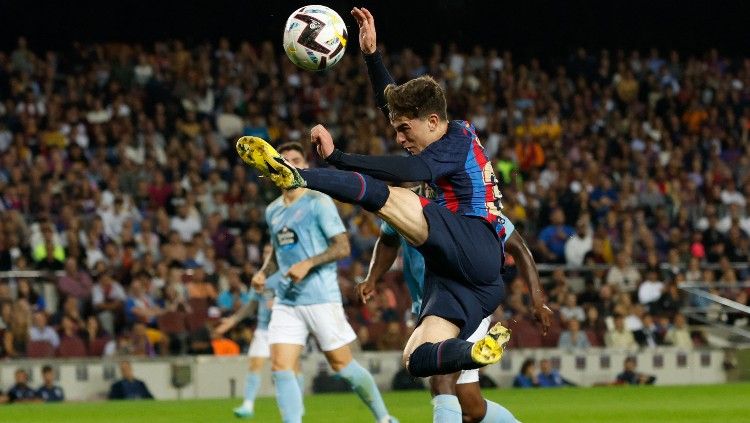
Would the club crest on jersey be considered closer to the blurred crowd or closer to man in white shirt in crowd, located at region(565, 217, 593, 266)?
the blurred crowd

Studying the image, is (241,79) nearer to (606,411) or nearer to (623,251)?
(623,251)

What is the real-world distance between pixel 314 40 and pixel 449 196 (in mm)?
1462

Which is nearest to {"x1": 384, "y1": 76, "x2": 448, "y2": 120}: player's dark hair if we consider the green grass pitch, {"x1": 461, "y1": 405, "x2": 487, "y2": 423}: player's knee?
{"x1": 461, "y1": 405, "x2": 487, "y2": 423}: player's knee

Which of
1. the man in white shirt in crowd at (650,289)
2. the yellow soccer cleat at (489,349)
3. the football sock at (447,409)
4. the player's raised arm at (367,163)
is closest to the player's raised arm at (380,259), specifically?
the football sock at (447,409)

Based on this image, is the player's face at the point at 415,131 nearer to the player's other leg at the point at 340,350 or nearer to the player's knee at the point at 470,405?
the player's knee at the point at 470,405

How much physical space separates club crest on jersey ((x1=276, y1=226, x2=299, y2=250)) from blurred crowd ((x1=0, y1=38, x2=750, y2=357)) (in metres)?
5.57

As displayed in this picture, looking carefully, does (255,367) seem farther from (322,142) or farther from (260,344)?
(322,142)

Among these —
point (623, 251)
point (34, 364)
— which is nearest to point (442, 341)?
point (34, 364)

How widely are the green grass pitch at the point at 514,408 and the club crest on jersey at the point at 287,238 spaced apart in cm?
252

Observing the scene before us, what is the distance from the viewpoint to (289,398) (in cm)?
869

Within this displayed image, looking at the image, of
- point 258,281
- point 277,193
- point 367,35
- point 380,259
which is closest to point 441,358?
point 380,259

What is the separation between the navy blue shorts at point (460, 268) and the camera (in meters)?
6.38

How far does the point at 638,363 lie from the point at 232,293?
5.37 meters

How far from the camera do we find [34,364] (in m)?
14.9
